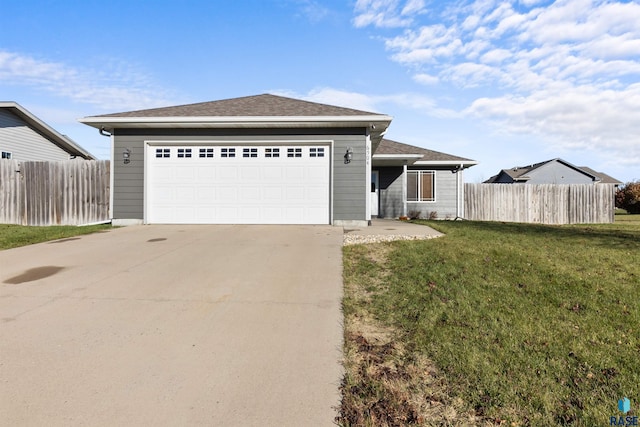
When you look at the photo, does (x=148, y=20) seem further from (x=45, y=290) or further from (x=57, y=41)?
(x=45, y=290)

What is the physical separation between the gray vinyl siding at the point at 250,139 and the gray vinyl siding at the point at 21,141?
29.8 ft

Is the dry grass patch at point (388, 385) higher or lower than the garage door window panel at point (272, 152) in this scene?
lower

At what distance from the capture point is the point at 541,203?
1720 centimetres

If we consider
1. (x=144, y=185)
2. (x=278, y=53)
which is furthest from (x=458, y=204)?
(x=144, y=185)

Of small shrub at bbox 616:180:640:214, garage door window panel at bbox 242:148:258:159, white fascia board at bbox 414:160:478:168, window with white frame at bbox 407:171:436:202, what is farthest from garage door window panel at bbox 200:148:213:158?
small shrub at bbox 616:180:640:214

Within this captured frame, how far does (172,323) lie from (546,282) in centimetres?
492

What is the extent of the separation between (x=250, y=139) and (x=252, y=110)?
1.03 metres

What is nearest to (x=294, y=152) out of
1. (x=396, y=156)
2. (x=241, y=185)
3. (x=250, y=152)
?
(x=250, y=152)

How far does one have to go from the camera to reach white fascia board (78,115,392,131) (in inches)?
404

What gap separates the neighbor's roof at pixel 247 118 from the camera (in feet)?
33.9

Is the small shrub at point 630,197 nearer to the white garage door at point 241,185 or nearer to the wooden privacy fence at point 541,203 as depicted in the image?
the wooden privacy fence at point 541,203

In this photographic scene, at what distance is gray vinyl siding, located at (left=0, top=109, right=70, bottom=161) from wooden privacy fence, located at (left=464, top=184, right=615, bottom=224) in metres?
21.6

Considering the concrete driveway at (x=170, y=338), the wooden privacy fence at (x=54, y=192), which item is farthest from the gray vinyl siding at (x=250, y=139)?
the concrete driveway at (x=170, y=338)

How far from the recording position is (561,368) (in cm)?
280
